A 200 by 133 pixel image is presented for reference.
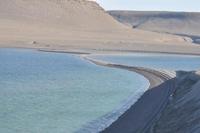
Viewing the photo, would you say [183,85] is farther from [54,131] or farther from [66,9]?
[66,9]

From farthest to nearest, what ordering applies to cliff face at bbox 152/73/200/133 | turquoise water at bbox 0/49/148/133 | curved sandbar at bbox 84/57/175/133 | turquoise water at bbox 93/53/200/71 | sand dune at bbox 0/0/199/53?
sand dune at bbox 0/0/199/53 → turquoise water at bbox 93/53/200/71 → turquoise water at bbox 0/49/148/133 → curved sandbar at bbox 84/57/175/133 → cliff face at bbox 152/73/200/133

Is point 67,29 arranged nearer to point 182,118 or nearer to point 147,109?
point 147,109

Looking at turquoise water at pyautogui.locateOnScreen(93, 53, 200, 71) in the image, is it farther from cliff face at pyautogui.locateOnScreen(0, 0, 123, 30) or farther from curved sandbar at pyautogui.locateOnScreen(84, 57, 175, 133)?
cliff face at pyautogui.locateOnScreen(0, 0, 123, 30)

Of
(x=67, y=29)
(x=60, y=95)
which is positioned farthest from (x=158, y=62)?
(x=67, y=29)

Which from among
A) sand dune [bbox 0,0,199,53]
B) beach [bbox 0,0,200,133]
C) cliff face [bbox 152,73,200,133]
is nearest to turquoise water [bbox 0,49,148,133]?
beach [bbox 0,0,200,133]

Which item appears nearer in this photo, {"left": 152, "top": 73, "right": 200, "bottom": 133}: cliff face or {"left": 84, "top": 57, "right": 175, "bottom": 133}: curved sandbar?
{"left": 152, "top": 73, "right": 200, "bottom": 133}: cliff face

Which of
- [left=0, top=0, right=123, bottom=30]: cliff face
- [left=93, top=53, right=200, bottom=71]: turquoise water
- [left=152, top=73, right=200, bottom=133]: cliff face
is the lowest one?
[left=0, top=0, right=123, bottom=30]: cliff face
